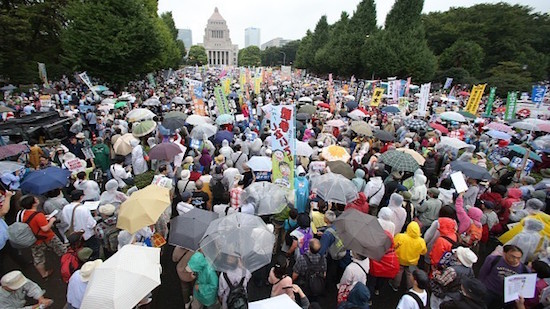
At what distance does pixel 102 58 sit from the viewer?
17141mm

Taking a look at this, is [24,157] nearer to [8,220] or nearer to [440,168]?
[8,220]

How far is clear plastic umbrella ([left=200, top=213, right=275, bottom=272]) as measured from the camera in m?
3.12

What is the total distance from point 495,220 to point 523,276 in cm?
211

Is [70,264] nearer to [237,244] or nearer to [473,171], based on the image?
[237,244]

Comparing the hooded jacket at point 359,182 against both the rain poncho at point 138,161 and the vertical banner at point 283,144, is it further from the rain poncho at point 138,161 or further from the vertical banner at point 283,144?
the rain poncho at point 138,161

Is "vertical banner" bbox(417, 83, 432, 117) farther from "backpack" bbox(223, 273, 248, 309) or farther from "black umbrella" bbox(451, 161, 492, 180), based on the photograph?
"backpack" bbox(223, 273, 248, 309)

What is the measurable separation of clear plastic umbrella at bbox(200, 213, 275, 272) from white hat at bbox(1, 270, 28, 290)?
1.77 meters

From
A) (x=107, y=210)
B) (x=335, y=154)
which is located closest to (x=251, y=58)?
(x=335, y=154)

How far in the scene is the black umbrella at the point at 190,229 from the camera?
3504 mm

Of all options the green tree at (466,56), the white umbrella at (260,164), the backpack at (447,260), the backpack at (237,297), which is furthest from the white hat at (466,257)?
the green tree at (466,56)

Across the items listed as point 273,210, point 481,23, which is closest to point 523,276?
point 273,210

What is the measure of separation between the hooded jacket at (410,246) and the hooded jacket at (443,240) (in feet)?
0.54

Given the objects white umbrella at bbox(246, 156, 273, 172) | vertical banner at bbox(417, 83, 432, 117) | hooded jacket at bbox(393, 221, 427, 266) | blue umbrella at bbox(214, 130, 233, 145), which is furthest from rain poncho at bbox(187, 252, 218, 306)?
vertical banner at bbox(417, 83, 432, 117)

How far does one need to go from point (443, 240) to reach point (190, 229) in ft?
10.9
